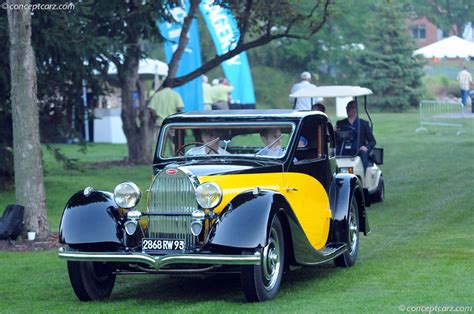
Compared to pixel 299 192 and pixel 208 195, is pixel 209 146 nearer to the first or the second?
pixel 299 192

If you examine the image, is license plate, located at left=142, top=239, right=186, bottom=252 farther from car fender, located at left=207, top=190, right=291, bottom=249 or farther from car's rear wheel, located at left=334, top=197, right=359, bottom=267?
car's rear wheel, located at left=334, top=197, right=359, bottom=267

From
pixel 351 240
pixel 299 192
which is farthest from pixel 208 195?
pixel 351 240

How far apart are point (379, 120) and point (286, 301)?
101ft

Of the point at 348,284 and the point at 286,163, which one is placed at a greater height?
the point at 286,163

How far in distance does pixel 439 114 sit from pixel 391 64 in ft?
41.3

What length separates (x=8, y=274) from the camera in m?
11.2

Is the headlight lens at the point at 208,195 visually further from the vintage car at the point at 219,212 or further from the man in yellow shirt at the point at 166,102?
the man in yellow shirt at the point at 166,102

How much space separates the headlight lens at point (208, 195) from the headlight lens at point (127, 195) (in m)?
0.69

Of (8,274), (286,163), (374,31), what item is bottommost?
(8,274)

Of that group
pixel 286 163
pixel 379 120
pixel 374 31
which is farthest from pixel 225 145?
pixel 374 31

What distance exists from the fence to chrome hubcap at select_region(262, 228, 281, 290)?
24987 mm

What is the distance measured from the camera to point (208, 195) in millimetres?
9016

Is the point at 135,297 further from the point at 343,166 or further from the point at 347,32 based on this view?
the point at 347,32

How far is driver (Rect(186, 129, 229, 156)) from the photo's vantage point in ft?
34.1
